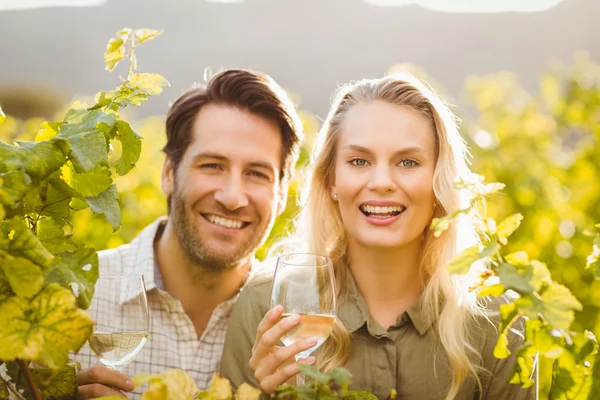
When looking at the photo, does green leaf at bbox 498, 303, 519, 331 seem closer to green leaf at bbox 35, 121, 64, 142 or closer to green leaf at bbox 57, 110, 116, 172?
green leaf at bbox 57, 110, 116, 172

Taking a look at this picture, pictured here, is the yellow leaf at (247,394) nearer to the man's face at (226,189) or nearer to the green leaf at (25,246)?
the green leaf at (25,246)

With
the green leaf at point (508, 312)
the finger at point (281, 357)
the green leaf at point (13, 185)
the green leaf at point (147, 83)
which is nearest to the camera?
the green leaf at point (13, 185)

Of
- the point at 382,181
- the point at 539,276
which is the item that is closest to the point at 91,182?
the point at 539,276

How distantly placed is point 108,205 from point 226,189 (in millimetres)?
1851

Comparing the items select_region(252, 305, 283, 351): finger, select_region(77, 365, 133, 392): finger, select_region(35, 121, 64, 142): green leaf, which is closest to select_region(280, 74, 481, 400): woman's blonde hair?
select_region(252, 305, 283, 351): finger

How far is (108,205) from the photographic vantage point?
5.16 ft

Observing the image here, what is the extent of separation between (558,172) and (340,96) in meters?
4.13

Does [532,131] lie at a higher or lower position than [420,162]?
lower

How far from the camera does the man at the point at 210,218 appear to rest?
10.9 feet

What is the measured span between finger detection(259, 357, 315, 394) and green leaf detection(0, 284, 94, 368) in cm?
A: 67

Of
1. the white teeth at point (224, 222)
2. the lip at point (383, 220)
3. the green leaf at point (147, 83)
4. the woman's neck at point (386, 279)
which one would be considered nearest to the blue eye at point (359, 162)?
the lip at point (383, 220)

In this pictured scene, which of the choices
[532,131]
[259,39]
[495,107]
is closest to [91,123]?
[532,131]

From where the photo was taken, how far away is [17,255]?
136 centimetres

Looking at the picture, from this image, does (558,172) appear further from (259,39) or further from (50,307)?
(259,39)
